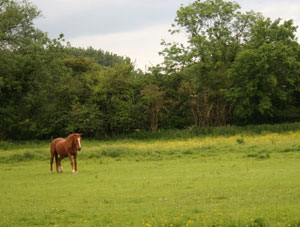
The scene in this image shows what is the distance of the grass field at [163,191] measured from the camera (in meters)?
10.6

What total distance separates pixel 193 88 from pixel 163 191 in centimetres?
3761

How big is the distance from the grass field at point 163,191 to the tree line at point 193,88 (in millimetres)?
20070

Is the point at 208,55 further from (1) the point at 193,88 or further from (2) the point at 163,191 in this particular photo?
(2) the point at 163,191

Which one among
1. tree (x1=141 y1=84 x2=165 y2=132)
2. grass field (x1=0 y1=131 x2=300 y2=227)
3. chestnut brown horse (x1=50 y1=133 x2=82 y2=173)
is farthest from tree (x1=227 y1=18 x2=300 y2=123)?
chestnut brown horse (x1=50 y1=133 x2=82 y2=173)

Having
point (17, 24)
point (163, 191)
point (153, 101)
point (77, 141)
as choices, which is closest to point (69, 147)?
point (77, 141)

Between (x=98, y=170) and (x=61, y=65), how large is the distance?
61.2 feet

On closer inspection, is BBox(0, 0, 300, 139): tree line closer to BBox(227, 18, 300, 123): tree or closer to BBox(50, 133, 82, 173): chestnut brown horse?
BBox(227, 18, 300, 123): tree

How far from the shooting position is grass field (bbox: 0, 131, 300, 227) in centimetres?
1059

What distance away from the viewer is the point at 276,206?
11164 millimetres

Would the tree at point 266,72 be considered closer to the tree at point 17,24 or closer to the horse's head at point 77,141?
the tree at point 17,24

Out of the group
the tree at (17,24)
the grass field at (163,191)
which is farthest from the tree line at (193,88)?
the grass field at (163,191)

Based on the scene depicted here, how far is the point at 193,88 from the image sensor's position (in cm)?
5181

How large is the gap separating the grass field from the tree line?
2007 cm

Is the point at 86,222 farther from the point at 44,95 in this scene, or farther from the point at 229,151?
the point at 44,95
